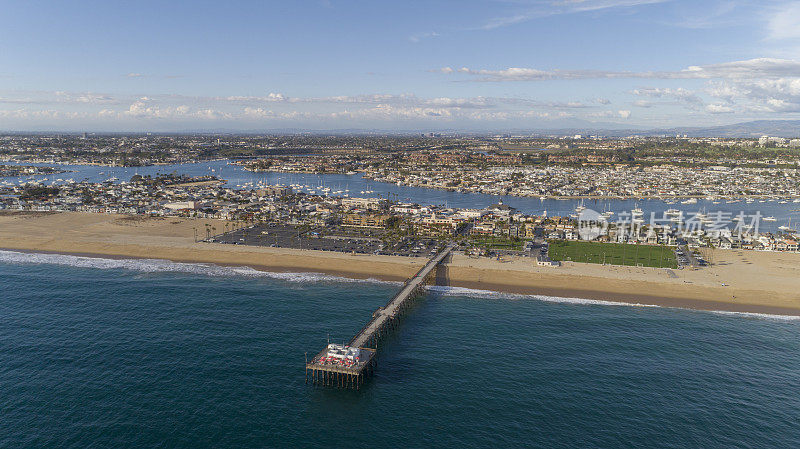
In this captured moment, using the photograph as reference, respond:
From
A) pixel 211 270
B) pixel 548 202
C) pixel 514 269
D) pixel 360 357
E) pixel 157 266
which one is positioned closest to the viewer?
pixel 360 357

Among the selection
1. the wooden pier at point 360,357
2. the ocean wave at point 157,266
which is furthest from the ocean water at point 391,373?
the ocean wave at point 157,266

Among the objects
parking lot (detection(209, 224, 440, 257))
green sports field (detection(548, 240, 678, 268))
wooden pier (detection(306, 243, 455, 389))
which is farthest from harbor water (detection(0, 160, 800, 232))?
wooden pier (detection(306, 243, 455, 389))

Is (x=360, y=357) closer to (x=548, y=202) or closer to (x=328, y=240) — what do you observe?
(x=328, y=240)

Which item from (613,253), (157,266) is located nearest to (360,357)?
(157,266)

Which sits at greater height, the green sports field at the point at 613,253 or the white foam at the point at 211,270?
the green sports field at the point at 613,253

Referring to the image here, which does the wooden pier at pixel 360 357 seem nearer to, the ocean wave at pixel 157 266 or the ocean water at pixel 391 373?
the ocean water at pixel 391 373

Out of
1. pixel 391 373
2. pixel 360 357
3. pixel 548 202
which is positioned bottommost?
pixel 391 373

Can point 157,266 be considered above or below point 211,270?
above

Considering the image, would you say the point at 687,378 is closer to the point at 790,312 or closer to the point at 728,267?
the point at 790,312
